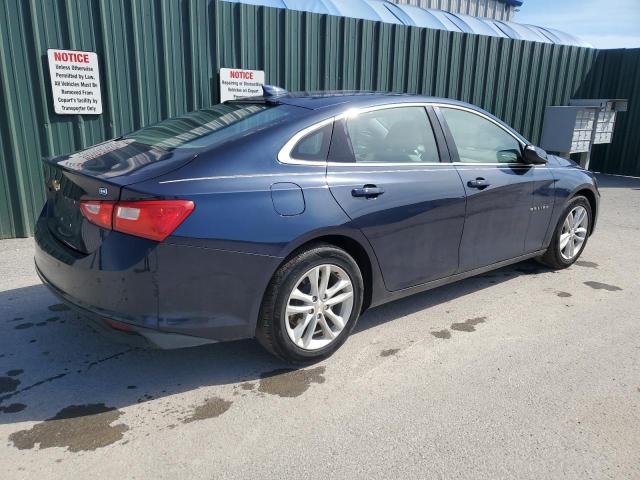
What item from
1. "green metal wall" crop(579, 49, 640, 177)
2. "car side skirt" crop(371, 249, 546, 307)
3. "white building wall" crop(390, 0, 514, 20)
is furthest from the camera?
"white building wall" crop(390, 0, 514, 20)

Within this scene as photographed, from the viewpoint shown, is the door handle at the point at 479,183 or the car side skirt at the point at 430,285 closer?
the car side skirt at the point at 430,285

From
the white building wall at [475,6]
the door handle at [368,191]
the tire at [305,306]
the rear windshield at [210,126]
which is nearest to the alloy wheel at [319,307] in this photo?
the tire at [305,306]

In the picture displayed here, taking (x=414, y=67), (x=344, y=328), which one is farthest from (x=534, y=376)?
(x=414, y=67)

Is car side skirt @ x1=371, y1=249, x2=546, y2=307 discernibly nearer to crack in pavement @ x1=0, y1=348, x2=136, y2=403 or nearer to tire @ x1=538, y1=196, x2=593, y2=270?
tire @ x1=538, y1=196, x2=593, y2=270

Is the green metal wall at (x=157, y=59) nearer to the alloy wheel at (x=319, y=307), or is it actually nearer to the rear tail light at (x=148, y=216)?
the rear tail light at (x=148, y=216)

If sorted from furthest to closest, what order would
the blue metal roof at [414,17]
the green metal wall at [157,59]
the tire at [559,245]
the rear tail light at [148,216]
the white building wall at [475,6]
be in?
1. the white building wall at [475,6]
2. the blue metal roof at [414,17]
3. the green metal wall at [157,59]
4. the tire at [559,245]
5. the rear tail light at [148,216]

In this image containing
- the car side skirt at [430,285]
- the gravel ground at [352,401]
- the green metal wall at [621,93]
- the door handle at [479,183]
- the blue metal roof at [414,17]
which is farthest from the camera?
the green metal wall at [621,93]

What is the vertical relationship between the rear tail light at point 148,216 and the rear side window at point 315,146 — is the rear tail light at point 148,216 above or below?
below

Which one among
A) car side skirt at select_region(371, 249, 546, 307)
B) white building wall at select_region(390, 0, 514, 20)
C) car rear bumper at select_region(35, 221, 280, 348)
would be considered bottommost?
car side skirt at select_region(371, 249, 546, 307)

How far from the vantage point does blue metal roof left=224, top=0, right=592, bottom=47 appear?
11055mm

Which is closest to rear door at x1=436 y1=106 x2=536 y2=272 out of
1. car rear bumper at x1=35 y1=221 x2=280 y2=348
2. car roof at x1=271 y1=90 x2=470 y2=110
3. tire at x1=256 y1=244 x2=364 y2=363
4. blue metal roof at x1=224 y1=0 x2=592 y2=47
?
car roof at x1=271 y1=90 x2=470 y2=110

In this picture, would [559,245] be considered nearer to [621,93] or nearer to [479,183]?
[479,183]

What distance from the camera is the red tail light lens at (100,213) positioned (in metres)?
2.56

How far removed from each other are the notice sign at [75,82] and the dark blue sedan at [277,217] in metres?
2.62
